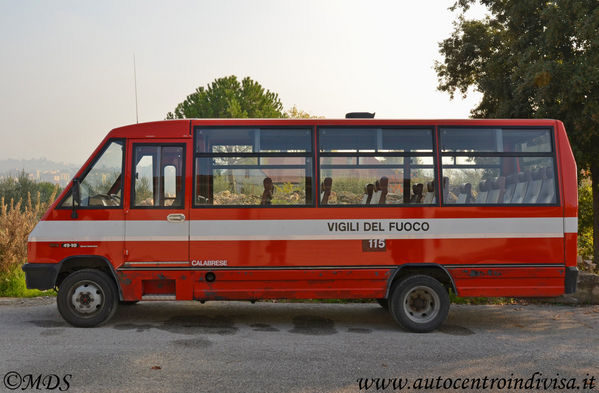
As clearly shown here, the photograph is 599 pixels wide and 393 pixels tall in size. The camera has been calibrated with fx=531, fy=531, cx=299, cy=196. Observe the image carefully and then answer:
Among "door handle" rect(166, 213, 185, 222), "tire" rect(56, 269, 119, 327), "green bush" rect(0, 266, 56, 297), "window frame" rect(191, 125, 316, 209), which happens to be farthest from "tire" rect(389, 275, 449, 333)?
"green bush" rect(0, 266, 56, 297)

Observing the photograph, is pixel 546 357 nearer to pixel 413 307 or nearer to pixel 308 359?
pixel 413 307

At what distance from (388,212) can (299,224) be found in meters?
1.25

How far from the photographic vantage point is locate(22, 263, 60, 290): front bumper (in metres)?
7.14

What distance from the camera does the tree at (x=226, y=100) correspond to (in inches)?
2201

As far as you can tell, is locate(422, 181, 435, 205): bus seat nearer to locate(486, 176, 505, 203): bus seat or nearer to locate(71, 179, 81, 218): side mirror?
locate(486, 176, 505, 203): bus seat

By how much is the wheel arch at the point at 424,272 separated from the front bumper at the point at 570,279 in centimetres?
157

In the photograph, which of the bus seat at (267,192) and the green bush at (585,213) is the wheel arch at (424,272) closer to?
the bus seat at (267,192)

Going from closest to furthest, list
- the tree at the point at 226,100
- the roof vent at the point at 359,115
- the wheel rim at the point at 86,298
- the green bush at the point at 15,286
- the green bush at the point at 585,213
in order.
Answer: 1. the wheel rim at the point at 86,298
2. the roof vent at the point at 359,115
3. the green bush at the point at 15,286
4. the green bush at the point at 585,213
5. the tree at the point at 226,100

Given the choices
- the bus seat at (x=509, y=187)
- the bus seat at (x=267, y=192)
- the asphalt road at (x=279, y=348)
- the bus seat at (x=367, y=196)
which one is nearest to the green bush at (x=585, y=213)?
the asphalt road at (x=279, y=348)

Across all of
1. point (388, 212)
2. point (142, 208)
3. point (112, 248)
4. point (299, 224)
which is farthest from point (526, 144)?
point (112, 248)

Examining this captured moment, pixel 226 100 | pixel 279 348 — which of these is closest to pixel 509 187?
pixel 279 348

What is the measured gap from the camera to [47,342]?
21.3 feet

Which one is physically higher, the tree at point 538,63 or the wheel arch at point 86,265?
the tree at point 538,63

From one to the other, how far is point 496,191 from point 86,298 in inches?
231
